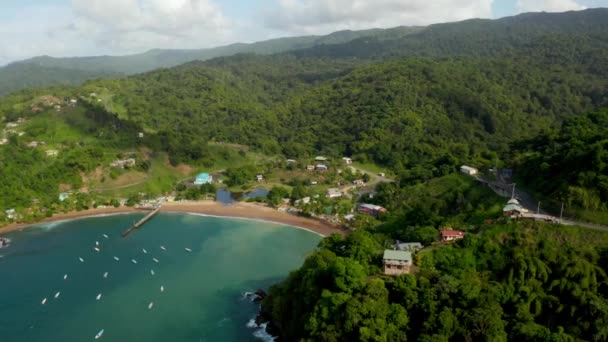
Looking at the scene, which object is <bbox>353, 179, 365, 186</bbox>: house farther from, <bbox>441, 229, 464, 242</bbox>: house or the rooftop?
the rooftop

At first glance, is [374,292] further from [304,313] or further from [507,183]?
[507,183]

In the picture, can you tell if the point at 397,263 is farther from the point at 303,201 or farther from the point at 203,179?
the point at 203,179

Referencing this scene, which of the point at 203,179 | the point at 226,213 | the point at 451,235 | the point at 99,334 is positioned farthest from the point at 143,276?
the point at 203,179

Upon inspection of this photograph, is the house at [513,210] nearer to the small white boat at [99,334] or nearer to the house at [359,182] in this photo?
the small white boat at [99,334]

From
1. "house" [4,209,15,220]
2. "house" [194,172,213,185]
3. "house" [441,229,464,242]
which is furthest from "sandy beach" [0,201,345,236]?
"house" [441,229,464,242]

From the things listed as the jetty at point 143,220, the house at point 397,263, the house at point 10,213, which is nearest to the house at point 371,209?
the jetty at point 143,220

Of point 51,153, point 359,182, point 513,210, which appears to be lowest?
point 359,182

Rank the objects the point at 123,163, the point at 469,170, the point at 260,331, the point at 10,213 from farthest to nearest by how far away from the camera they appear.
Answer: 1. the point at 123,163
2. the point at 10,213
3. the point at 469,170
4. the point at 260,331

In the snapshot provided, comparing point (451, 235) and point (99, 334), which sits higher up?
point (451, 235)
